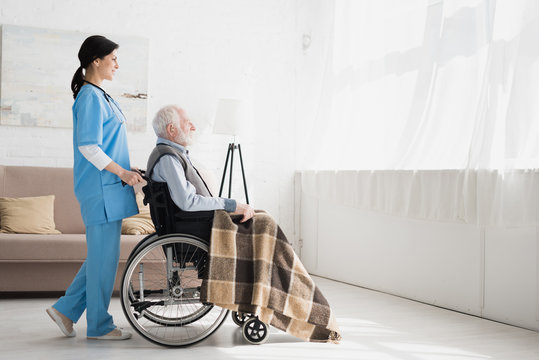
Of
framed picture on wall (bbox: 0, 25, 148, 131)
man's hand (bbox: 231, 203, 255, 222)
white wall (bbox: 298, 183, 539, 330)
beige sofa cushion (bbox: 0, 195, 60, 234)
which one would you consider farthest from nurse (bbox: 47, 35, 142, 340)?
framed picture on wall (bbox: 0, 25, 148, 131)

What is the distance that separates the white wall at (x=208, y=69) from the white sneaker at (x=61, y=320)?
235cm

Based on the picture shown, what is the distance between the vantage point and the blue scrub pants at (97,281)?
2686 millimetres

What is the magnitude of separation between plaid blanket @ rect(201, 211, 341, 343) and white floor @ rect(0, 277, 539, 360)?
16cm

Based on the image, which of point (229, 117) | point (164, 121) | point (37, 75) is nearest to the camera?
point (164, 121)

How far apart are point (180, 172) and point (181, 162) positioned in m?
0.08

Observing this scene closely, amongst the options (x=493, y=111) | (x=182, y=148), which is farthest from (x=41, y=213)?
(x=493, y=111)

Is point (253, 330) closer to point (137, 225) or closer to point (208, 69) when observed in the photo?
point (137, 225)

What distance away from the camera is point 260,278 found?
8.43ft

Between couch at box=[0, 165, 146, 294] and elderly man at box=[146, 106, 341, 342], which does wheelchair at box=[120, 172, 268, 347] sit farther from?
couch at box=[0, 165, 146, 294]

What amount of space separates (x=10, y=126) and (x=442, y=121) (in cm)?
328

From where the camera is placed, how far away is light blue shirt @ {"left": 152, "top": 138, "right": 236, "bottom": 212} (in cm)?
262

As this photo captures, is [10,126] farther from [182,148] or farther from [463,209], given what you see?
[463,209]

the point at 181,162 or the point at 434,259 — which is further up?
the point at 181,162

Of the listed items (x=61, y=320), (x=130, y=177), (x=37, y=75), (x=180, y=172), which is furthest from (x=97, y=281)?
(x=37, y=75)
